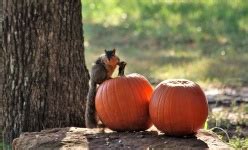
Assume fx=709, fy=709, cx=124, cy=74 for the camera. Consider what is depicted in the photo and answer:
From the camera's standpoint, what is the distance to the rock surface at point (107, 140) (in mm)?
5682

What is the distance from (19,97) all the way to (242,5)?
10667 mm

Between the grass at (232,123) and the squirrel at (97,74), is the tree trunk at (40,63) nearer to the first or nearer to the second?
the squirrel at (97,74)

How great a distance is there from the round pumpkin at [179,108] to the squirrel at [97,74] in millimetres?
564

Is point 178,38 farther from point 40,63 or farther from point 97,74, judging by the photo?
point 97,74

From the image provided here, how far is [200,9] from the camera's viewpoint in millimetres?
16516

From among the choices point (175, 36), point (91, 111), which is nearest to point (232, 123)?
point (91, 111)

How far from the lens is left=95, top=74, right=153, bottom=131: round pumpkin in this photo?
612 centimetres

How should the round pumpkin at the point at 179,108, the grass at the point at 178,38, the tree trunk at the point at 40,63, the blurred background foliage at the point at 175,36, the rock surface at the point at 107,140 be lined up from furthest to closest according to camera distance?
1. the blurred background foliage at the point at 175,36
2. the grass at the point at 178,38
3. the tree trunk at the point at 40,63
4. the round pumpkin at the point at 179,108
5. the rock surface at the point at 107,140

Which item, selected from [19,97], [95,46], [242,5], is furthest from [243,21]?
[19,97]

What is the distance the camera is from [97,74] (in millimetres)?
6383

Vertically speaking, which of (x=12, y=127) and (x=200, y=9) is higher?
(x=200, y=9)

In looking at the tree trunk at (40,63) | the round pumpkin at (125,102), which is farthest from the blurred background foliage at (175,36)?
the round pumpkin at (125,102)

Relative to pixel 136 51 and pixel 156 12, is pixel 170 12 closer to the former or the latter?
pixel 156 12

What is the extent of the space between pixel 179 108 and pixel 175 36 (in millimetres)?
8820
